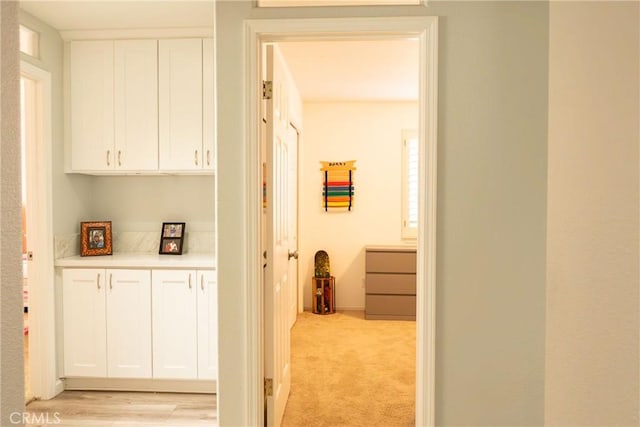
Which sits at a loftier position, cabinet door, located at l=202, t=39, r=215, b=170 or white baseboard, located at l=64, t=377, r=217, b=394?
cabinet door, located at l=202, t=39, r=215, b=170

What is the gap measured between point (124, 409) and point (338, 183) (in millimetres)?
3544

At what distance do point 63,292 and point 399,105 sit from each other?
423cm

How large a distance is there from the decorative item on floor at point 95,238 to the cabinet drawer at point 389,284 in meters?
2.87

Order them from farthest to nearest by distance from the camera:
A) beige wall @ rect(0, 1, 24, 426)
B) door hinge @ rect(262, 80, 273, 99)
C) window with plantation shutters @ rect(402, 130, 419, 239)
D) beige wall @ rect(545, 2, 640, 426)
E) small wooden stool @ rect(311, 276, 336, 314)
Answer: window with plantation shutters @ rect(402, 130, 419, 239) < small wooden stool @ rect(311, 276, 336, 314) < door hinge @ rect(262, 80, 273, 99) < beige wall @ rect(545, 2, 640, 426) < beige wall @ rect(0, 1, 24, 426)

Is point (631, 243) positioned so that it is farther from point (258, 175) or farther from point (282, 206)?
point (282, 206)

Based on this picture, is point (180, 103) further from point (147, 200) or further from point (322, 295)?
point (322, 295)

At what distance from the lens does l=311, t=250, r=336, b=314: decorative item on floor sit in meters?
5.49

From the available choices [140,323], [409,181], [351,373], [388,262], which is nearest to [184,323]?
[140,323]

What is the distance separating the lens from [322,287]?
18.0 ft

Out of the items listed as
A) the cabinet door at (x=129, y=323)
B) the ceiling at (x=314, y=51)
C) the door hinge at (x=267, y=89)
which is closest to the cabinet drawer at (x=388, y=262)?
the ceiling at (x=314, y=51)

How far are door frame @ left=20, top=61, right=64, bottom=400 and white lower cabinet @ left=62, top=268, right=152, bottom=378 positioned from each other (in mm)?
113

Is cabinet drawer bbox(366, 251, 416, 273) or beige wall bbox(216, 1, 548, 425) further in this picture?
cabinet drawer bbox(366, 251, 416, 273)

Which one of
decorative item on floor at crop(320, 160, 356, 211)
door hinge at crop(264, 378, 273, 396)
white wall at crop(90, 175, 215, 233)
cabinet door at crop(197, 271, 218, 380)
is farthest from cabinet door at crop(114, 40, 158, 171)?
decorative item on floor at crop(320, 160, 356, 211)

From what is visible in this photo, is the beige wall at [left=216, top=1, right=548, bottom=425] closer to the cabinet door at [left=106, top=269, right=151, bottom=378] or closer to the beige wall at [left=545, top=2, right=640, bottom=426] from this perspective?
the beige wall at [left=545, top=2, right=640, bottom=426]
